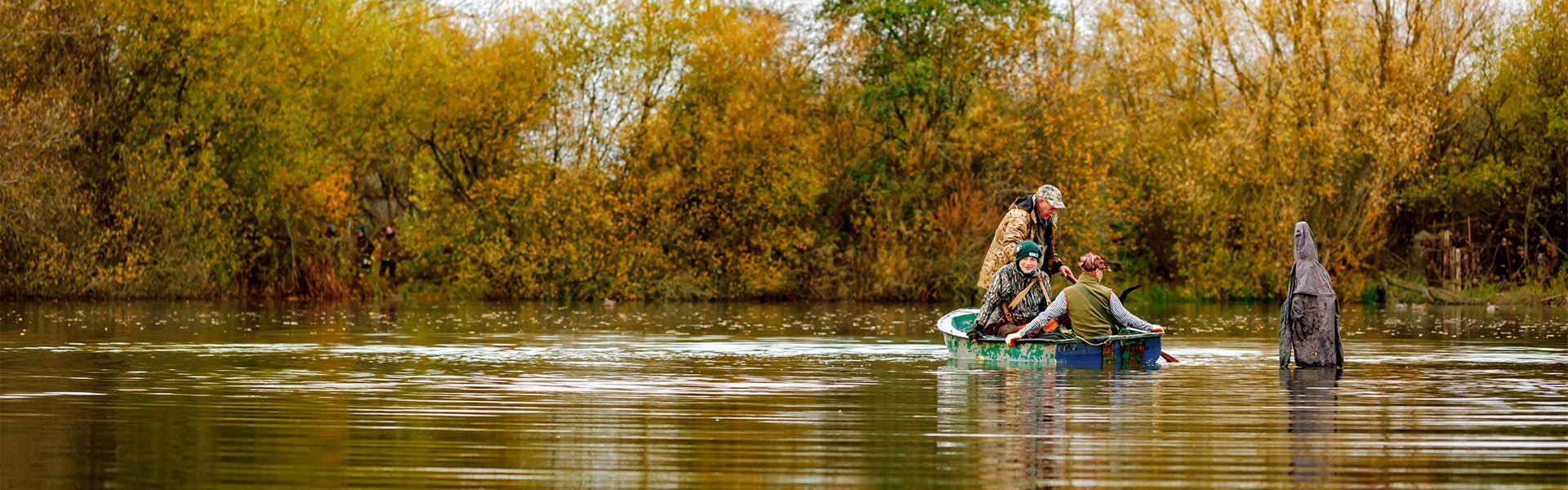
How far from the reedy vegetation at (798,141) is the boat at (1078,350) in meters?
25.8

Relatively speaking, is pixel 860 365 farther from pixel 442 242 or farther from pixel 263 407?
pixel 442 242

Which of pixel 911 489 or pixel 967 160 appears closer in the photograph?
pixel 911 489

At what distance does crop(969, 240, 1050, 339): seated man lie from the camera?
780 inches

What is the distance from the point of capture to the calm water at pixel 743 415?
10.2m

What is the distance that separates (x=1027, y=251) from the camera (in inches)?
778

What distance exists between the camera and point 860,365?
1975 cm

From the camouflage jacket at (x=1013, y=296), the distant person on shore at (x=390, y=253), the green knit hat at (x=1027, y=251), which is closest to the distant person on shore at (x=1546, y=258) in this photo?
the distant person on shore at (x=390, y=253)

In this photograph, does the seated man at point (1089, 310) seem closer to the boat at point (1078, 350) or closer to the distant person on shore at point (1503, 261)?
the boat at point (1078, 350)

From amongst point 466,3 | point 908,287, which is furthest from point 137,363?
point 466,3

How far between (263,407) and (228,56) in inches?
1208

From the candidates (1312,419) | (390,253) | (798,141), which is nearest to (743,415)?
(1312,419)

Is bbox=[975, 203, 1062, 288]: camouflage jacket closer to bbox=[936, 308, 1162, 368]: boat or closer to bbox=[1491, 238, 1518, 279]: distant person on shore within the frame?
bbox=[936, 308, 1162, 368]: boat

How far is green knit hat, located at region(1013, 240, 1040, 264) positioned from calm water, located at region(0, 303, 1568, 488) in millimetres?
1202

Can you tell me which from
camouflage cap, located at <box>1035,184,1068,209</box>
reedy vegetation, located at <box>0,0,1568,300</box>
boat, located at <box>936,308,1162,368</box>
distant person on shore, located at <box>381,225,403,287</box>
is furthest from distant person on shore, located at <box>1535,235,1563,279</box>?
boat, located at <box>936,308,1162,368</box>
